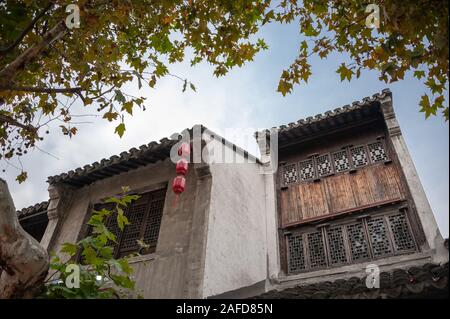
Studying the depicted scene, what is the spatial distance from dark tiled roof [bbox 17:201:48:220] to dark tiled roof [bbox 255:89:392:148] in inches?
275

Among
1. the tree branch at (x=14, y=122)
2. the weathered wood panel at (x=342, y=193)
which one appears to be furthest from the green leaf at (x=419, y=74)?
the tree branch at (x=14, y=122)

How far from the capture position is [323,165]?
942 centimetres

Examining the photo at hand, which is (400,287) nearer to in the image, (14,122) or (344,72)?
(344,72)

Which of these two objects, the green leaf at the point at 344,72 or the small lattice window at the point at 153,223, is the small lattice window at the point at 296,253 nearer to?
the small lattice window at the point at 153,223

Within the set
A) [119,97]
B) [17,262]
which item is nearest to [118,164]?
[119,97]

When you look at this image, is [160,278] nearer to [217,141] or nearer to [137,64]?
[217,141]

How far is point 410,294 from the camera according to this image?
414 centimetres

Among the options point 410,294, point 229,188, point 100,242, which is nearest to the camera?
point 410,294

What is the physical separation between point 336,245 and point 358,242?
488 mm

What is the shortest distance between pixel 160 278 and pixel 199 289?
107 cm

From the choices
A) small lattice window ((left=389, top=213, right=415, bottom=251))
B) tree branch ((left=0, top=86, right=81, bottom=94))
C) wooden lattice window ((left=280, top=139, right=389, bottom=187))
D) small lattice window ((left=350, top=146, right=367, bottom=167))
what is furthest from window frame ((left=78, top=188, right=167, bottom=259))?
small lattice window ((left=389, top=213, right=415, bottom=251))

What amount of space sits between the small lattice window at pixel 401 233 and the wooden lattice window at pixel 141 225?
5.19m

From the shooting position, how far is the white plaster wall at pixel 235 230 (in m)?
6.81

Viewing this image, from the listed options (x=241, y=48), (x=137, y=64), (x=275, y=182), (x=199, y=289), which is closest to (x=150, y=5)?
(x=137, y=64)
